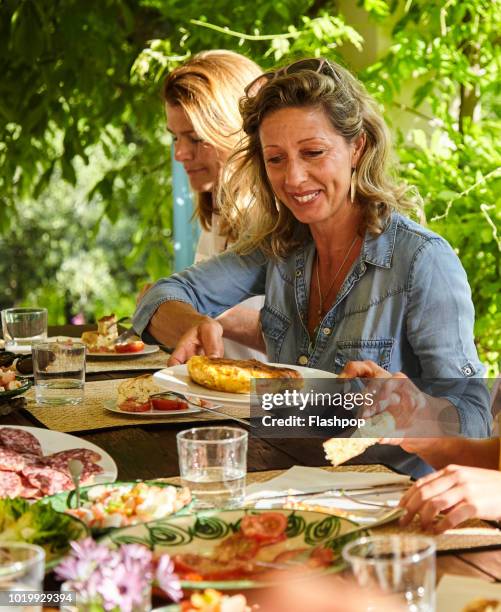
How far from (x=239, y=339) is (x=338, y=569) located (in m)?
2.11

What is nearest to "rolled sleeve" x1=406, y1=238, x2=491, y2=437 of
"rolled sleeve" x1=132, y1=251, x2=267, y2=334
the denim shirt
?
the denim shirt

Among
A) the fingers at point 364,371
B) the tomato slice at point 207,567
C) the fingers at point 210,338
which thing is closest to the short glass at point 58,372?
the fingers at point 210,338

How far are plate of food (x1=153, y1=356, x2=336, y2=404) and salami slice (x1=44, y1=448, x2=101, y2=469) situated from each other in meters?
0.29

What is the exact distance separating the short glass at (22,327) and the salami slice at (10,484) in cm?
135

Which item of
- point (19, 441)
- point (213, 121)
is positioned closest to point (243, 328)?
point (213, 121)

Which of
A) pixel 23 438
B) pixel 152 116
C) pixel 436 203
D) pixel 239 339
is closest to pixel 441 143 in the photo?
pixel 436 203

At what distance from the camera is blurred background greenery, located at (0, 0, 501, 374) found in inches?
135

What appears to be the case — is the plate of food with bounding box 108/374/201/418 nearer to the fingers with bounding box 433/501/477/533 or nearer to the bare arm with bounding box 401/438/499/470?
the bare arm with bounding box 401/438/499/470

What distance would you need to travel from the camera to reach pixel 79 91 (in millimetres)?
4887

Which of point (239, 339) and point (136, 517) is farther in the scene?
point (239, 339)

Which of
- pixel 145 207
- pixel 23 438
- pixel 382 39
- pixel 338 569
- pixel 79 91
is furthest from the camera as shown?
pixel 145 207

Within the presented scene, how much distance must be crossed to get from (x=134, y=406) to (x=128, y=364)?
602mm

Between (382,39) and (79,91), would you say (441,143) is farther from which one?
(79,91)

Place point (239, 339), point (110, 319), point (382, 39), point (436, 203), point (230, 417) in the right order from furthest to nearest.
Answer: point (382, 39), point (436, 203), point (239, 339), point (110, 319), point (230, 417)
